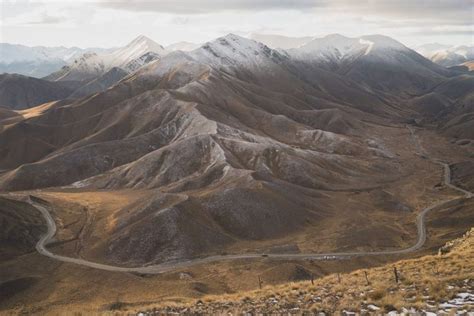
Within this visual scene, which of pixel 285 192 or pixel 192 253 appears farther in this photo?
pixel 285 192

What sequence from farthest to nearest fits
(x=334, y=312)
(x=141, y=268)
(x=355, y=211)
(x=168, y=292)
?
(x=355, y=211) < (x=141, y=268) < (x=168, y=292) < (x=334, y=312)

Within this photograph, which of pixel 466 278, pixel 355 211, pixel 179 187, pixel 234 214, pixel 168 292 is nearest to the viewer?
pixel 466 278

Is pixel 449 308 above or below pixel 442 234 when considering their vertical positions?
above

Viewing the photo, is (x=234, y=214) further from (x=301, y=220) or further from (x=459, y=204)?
(x=459, y=204)

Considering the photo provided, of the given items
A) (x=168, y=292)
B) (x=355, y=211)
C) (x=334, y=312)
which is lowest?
(x=355, y=211)

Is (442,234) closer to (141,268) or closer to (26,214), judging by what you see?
(141,268)

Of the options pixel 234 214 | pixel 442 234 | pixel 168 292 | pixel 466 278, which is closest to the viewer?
pixel 466 278

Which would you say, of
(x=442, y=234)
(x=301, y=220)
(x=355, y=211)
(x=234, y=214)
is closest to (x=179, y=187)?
(x=234, y=214)

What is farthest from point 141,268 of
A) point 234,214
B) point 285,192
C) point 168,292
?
point 285,192

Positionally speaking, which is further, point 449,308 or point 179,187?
point 179,187
